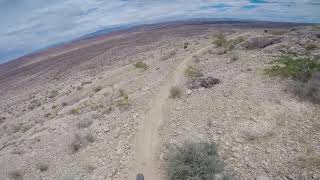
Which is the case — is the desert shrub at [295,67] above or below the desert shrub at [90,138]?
above

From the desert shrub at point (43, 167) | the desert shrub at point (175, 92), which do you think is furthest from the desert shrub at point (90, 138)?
the desert shrub at point (175, 92)

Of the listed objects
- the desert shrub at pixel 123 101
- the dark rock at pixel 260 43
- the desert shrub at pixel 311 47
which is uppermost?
the dark rock at pixel 260 43

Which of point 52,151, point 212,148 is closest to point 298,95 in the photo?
point 212,148

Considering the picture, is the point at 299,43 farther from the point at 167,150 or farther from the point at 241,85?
the point at 167,150

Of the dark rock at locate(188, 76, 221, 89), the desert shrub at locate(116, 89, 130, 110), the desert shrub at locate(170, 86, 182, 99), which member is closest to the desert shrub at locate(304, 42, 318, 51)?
the dark rock at locate(188, 76, 221, 89)

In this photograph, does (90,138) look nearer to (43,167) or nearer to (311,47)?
(43,167)

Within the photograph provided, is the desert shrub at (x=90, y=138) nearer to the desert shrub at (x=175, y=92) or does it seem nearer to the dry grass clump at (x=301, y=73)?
the desert shrub at (x=175, y=92)

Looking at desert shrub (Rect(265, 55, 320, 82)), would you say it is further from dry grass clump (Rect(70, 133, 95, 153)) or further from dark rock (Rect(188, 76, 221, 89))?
dry grass clump (Rect(70, 133, 95, 153))
